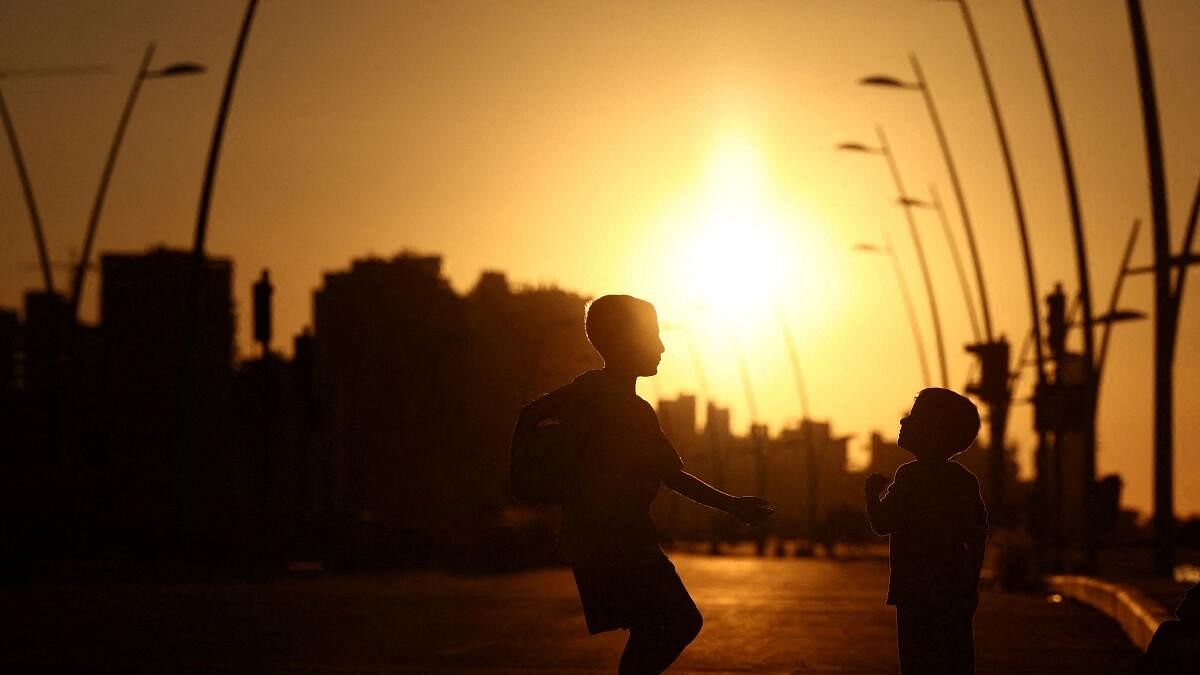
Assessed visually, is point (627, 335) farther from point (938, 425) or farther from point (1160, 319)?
point (1160, 319)

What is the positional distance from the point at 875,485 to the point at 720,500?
3.43ft

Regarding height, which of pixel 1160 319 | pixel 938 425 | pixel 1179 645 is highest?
pixel 1160 319

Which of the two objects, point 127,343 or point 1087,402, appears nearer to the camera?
point 1087,402

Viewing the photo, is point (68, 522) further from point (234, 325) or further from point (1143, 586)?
point (234, 325)

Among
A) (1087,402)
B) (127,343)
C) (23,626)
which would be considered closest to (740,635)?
(23,626)

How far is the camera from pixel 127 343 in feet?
485

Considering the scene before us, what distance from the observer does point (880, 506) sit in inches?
344

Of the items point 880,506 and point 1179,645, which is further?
point 880,506

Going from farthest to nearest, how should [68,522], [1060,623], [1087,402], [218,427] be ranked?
[218,427] → [68,522] → [1087,402] → [1060,623]

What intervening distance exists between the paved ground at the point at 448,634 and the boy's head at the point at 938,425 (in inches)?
281

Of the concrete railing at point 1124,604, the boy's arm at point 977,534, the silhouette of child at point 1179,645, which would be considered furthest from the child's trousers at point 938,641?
the concrete railing at point 1124,604

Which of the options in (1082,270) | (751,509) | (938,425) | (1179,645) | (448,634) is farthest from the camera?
(1082,270)

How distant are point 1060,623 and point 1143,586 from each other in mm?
964

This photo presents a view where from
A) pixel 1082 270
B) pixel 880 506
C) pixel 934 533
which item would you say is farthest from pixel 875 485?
pixel 1082 270
